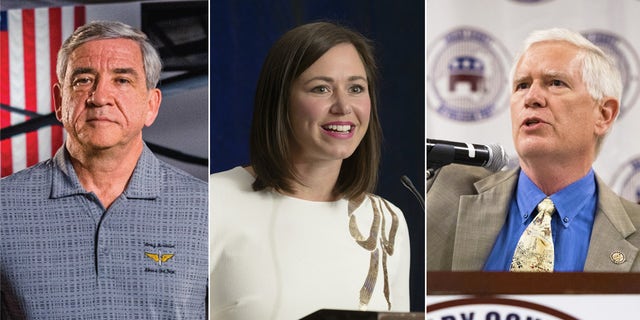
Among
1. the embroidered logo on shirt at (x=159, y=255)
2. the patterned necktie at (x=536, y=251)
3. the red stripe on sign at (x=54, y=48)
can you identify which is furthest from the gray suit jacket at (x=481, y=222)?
the red stripe on sign at (x=54, y=48)

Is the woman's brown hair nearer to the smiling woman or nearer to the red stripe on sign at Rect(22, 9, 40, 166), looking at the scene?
the smiling woman

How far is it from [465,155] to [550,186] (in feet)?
1.60

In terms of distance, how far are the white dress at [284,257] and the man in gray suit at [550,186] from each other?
337 mm

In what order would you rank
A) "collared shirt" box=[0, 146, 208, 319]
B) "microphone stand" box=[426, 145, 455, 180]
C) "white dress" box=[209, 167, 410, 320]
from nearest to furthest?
"collared shirt" box=[0, 146, 208, 319] < "white dress" box=[209, 167, 410, 320] < "microphone stand" box=[426, 145, 455, 180]

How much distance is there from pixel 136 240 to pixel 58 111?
64cm

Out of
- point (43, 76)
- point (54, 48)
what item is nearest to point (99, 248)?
point (43, 76)

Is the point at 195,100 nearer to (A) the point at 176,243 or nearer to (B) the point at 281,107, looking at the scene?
(B) the point at 281,107

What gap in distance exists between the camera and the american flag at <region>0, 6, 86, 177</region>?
13.0 feet

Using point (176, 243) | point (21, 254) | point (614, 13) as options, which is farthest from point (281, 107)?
point (614, 13)

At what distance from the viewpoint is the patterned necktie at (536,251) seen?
425 cm

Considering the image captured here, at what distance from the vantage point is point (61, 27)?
13.1 feet

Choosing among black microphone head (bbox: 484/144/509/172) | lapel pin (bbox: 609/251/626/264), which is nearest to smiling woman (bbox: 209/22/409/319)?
black microphone head (bbox: 484/144/509/172)

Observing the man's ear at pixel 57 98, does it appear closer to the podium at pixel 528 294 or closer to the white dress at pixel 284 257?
the white dress at pixel 284 257

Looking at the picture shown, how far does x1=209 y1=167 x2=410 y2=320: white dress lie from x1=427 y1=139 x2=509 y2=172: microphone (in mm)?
442
